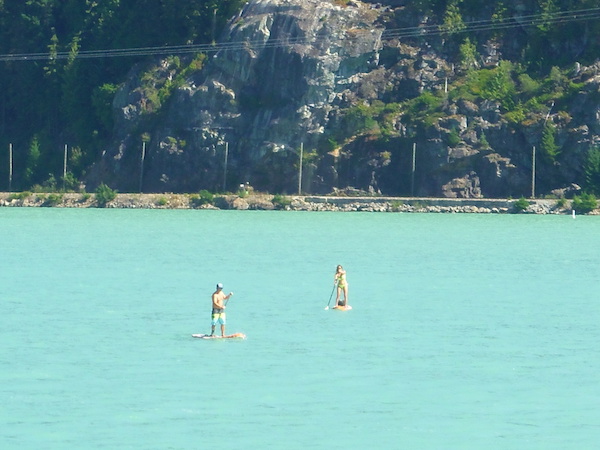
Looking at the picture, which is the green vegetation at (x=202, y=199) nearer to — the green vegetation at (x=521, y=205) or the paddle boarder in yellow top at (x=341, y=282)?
the green vegetation at (x=521, y=205)

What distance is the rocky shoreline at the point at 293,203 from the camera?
102 meters

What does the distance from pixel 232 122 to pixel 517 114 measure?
22196mm

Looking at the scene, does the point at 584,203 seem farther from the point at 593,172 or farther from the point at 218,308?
the point at 218,308

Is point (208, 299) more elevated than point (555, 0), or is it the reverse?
point (555, 0)

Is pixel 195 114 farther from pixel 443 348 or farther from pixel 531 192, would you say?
pixel 443 348

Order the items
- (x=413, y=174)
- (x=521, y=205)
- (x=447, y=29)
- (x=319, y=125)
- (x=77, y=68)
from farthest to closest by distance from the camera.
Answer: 1. (x=77, y=68)
2. (x=447, y=29)
3. (x=319, y=125)
4. (x=413, y=174)
5. (x=521, y=205)

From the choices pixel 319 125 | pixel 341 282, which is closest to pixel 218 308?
pixel 341 282

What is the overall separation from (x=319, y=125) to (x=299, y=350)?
75.3 metres

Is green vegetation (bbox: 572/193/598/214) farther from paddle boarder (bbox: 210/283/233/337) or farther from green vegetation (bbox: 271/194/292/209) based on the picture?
paddle boarder (bbox: 210/283/233/337)

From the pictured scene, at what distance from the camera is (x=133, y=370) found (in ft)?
107

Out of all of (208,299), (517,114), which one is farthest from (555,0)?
(208,299)

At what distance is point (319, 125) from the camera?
4336 inches

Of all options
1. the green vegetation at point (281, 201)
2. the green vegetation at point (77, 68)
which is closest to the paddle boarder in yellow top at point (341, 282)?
the green vegetation at point (281, 201)

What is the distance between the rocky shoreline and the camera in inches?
4023
